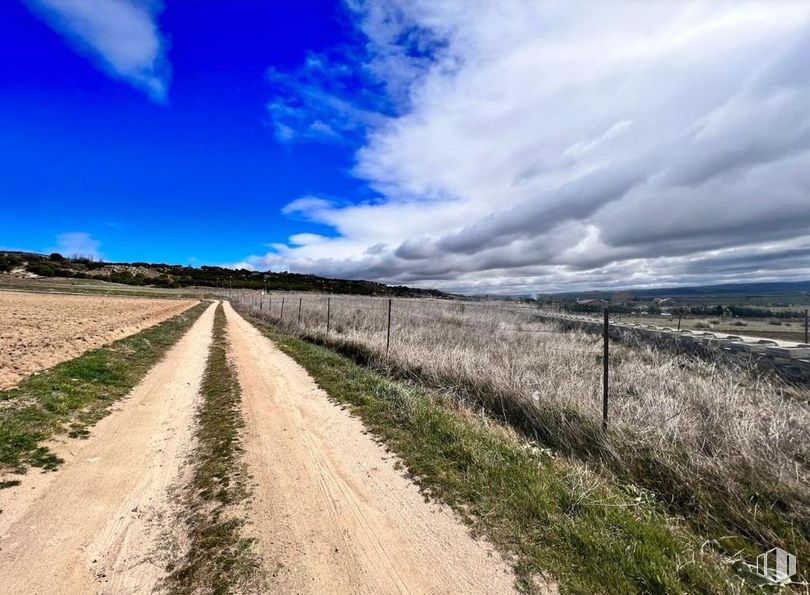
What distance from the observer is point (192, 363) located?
11992 millimetres

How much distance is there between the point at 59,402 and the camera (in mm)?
6926

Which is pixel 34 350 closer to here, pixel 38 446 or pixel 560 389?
pixel 38 446

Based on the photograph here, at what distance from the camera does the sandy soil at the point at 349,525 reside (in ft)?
9.67

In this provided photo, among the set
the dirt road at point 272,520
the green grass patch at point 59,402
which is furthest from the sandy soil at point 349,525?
the green grass patch at point 59,402

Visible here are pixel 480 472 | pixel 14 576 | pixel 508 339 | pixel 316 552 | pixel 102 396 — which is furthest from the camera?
pixel 508 339

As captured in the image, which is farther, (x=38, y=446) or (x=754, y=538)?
(x=38, y=446)

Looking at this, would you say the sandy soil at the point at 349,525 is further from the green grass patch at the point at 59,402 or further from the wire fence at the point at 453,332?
the wire fence at the point at 453,332

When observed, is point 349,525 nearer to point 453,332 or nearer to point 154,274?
point 453,332

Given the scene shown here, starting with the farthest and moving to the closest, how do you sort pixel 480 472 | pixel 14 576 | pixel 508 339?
pixel 508 339
pixel 480 472
pixel 14 576

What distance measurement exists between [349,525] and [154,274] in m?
158

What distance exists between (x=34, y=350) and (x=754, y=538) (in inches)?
668

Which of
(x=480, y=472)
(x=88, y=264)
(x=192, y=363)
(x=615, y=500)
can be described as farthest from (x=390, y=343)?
(x=88, y=264)

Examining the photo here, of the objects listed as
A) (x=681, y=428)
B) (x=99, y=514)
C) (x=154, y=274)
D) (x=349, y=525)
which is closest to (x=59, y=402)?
(x=99, y=514)

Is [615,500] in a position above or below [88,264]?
below
